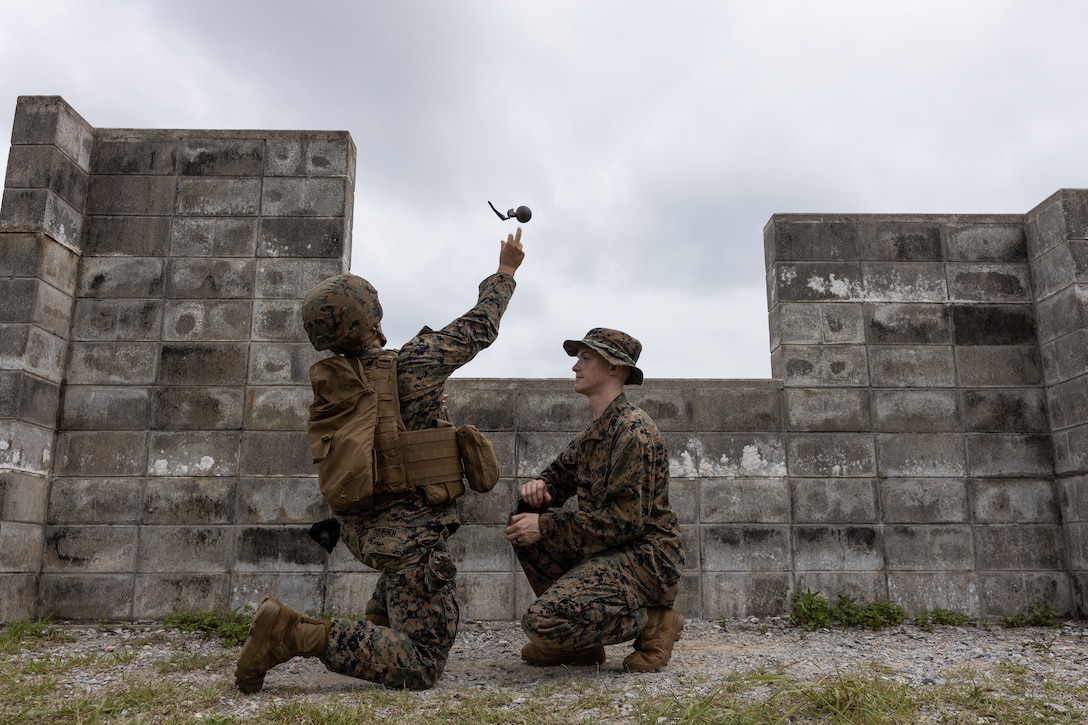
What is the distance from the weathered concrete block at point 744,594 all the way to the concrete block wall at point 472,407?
0.05ft

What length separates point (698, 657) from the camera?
3857mm

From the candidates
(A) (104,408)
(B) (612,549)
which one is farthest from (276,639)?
(A) (104,408)

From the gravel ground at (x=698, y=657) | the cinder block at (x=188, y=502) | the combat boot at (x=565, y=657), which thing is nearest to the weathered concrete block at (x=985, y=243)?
the gravel ground at (x=698, y=657)

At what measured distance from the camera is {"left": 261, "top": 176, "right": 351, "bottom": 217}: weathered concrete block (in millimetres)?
5230

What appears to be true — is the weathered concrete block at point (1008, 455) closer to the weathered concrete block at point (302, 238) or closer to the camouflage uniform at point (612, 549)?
the camouflage uniform at point (612, 549)

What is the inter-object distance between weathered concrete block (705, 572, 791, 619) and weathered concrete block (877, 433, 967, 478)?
3.30 ft

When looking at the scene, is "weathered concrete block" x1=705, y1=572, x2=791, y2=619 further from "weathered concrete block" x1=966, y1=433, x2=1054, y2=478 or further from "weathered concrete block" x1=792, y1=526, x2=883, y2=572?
"weathered concrete block" x1=966, y1=433, x2=1054, y2=478

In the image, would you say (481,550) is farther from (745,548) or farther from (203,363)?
(203,363)

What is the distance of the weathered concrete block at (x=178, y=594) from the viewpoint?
470 cm

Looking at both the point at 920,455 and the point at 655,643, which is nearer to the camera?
the point at 655,643

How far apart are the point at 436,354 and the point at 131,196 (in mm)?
3074

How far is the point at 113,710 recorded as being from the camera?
286 cm

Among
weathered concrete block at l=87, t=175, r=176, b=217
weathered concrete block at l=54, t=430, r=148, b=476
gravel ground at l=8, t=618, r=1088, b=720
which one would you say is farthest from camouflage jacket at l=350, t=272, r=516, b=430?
weathered concrete block at l=87, t=175, r=176, b=217

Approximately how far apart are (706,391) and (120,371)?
145 inches
